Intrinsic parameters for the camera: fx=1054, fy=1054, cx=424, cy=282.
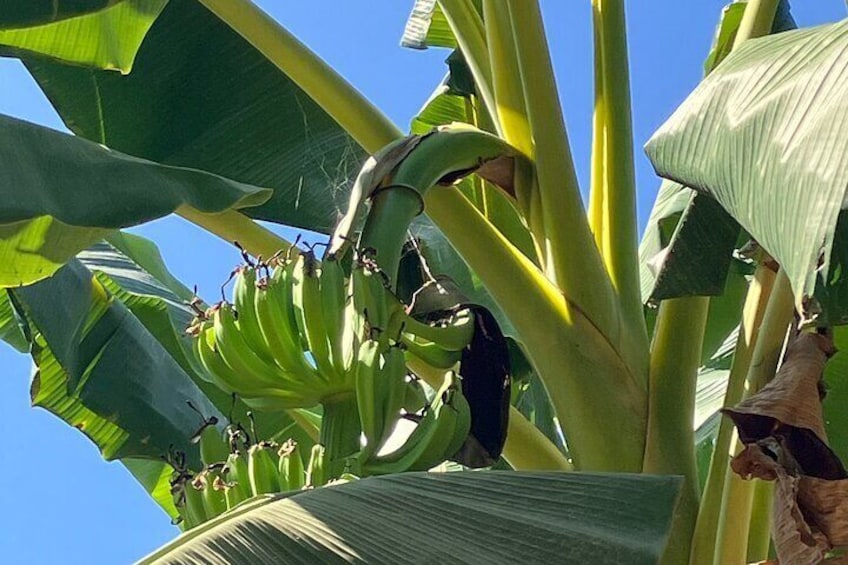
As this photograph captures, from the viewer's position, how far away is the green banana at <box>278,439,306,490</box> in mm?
854

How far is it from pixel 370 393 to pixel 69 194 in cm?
37

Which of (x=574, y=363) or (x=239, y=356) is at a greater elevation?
(x=239, y=356)

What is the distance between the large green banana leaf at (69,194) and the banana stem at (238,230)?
218 millimetres

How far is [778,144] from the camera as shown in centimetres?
64

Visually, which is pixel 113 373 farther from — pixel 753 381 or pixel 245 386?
pixel 753 381

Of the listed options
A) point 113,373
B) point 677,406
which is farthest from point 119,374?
point 677,406

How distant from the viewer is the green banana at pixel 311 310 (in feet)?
2.74

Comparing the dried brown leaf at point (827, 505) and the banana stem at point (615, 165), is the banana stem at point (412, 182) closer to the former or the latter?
the banana stem at point (615, 165)

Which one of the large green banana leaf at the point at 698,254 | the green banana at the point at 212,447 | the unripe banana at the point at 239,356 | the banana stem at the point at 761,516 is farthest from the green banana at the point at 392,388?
the banana stem at the point at 761,516

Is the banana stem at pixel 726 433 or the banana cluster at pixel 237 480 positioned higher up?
the banana cluster at pixel 237 480

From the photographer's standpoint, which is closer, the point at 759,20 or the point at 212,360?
Result: the point at 212,360

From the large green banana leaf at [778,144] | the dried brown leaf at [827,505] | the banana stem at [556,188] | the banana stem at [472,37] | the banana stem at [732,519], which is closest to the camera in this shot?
the large green banana leaf at [778,144]

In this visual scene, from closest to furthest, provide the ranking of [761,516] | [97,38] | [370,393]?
[370,393]
[761,516]
[97,38]

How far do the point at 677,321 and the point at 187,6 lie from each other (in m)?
0.87
